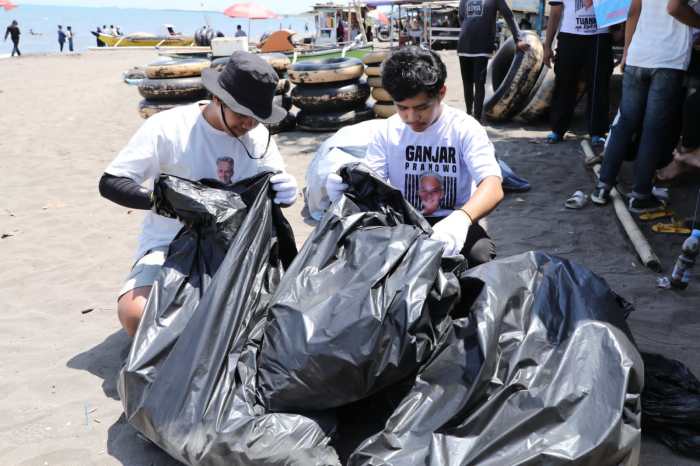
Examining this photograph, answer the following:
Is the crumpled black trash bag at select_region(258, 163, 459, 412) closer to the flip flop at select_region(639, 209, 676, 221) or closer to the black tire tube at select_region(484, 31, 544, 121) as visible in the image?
the flip flop at select_region(639, 209, 676, 221)

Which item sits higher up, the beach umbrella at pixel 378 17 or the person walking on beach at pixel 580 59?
the beach umbrella at pixel 378 17

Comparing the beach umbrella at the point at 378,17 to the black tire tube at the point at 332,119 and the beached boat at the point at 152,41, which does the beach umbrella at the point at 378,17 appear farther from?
the black tire tube at the point at 332,119

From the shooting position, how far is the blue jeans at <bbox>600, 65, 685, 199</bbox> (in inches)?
137

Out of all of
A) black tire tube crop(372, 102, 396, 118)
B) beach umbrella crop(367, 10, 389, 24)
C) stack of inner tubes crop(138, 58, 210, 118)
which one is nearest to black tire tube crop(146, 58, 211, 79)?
stack of inner tubes crop(138, 58, 210, 118)

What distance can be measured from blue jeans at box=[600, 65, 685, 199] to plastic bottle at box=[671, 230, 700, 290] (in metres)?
1.02

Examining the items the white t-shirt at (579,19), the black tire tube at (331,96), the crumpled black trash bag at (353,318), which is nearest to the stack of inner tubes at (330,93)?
the black tire tube at (331,96)

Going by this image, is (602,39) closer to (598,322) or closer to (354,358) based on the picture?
(598,322)

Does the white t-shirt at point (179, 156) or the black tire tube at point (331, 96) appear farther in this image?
the black tire tube at point (331, 96)

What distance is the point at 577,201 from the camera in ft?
13.2

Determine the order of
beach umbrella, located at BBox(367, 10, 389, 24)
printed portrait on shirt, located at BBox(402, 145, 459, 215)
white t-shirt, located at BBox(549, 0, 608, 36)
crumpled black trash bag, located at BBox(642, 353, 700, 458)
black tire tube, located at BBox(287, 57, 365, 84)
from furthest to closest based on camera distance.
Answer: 1. beach umbrella, located at BBox(367, 10, 389, 24)
2. black tire tube, located at BBox(287, 57, 365, 84)
3. white t-shirt, located at BBox(549, 0, 608, 36)
4. printed portrait on shirt, located at BBox(402, 145, 459, 215)
5. crumpled black trash bag, located at BBox(642, 353, 700, 458)

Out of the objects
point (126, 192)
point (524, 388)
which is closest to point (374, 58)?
point (126, 192)

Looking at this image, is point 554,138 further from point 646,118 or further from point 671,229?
point 671,229

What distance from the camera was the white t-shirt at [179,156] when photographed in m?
2.30

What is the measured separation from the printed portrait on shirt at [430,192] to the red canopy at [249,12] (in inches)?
873
